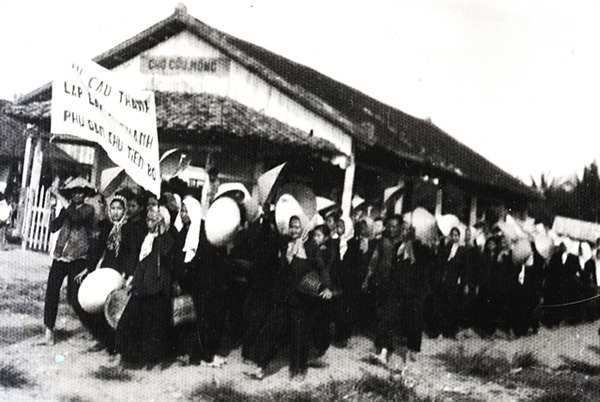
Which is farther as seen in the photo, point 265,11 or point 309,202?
point 309,202

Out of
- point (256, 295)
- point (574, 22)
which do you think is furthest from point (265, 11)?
point (574, 22)

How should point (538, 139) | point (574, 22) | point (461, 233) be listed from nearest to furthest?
point (574, 22) → point (538, 139) → point (461, 233)

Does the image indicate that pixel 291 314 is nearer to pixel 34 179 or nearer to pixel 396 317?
pixel 396 317

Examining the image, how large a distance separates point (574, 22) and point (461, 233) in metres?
2.19

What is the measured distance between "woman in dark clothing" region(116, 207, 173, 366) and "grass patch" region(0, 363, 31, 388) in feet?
2.35

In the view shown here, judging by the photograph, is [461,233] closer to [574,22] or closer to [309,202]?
[309,202]

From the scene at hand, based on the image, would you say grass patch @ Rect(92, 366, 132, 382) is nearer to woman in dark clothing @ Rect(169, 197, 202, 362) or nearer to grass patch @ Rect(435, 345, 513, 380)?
woman in dark clothing @ Rect(169, 197, 202, 362)

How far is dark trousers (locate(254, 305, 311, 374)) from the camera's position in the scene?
4551mm

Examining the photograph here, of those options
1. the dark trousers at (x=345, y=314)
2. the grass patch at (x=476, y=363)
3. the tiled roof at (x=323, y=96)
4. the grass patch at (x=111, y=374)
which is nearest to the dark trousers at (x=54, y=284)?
the grass patch at (x=111, y=374)

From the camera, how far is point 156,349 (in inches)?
175

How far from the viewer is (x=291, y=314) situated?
15.0 ft

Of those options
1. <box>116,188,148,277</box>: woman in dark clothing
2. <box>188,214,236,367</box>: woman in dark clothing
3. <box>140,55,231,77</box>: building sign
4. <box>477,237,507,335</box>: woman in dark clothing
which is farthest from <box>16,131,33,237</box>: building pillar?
<box>477,237,507,335</box>: woman in dark clothing

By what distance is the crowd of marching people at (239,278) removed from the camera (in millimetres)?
4465

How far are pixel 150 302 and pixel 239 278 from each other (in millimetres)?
744
